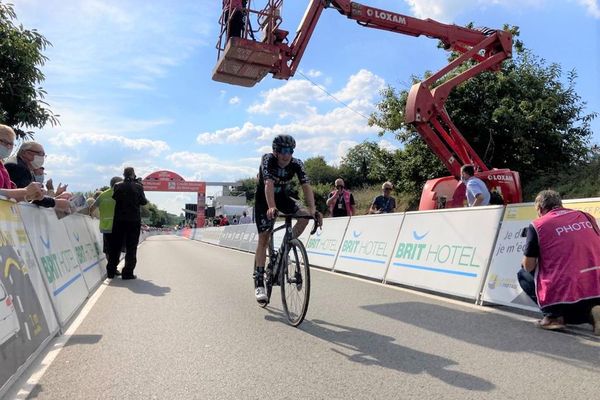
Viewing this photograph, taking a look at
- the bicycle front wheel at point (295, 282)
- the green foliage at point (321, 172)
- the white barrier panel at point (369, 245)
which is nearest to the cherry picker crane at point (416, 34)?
the white barrier panel at point (369, 245)

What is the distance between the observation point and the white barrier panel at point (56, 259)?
16.7 feet

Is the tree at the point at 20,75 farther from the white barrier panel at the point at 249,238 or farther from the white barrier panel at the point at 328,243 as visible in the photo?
the white barrier panel at the point at 249,238

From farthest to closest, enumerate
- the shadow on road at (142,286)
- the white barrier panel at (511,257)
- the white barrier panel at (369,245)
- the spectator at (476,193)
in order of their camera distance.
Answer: the white barrier panel at (369,245) → the spectator at (476,193) → the shadow on road at (142,286) → the white barrier panel at (511,257)

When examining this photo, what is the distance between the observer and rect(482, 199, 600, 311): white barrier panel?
572 cm

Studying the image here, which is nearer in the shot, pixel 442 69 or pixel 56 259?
pixel 56 259

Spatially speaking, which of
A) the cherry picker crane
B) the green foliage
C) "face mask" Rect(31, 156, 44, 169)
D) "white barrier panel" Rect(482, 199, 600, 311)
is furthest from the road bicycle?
the green foliage

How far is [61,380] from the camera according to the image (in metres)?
3.61

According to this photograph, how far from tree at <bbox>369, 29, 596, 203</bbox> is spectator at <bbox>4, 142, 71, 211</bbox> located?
→ 16.3 m

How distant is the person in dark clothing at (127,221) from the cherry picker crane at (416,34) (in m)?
3.77

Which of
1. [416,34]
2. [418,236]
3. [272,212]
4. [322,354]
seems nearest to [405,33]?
[416,34]

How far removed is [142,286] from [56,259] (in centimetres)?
291

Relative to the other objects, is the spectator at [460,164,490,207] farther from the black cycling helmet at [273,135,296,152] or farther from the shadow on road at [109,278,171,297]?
the shadow on road at [109,278,171,297]

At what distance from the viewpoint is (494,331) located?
4.93m

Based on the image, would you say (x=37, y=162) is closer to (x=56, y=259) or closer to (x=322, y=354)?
(x=56, y=259)
